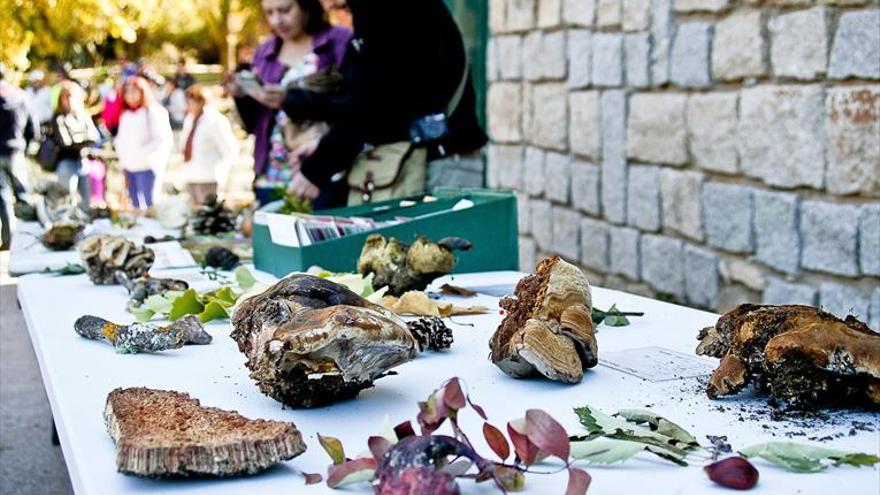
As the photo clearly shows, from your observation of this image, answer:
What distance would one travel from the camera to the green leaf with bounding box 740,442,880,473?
1.27m

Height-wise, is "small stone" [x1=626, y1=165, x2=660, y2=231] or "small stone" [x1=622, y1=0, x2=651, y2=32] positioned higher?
"small stone" [x1=622, y1=0, x2=651, y2=32]

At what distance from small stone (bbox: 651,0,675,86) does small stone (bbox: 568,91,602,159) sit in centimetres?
52

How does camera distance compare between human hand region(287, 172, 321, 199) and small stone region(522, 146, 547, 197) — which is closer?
human hand region(287, 172, 321, 199)

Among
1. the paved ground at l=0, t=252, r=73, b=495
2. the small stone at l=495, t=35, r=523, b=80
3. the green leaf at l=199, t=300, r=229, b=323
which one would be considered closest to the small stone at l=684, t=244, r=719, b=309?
the small stone at l=495, t=35, r=523, b=80

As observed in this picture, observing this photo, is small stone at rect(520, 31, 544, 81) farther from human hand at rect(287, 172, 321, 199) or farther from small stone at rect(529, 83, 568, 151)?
human hand at rect(287, 172, 321, 199)

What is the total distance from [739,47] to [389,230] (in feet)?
6.00

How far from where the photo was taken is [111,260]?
2.69 m

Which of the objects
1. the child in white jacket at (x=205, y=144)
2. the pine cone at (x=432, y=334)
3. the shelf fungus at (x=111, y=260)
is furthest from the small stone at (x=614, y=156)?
the child in white jacket at (x=205, y=144)

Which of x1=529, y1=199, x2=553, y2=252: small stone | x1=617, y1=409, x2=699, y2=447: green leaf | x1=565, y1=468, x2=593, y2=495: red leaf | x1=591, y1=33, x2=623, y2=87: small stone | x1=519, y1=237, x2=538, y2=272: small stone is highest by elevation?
x1=591, y1=33, x2=623, y2=87: small stone

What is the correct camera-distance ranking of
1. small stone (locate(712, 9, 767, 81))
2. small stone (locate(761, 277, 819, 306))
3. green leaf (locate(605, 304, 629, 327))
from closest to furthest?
green leaf (locate(605, 304, 629, 327)) < small stone (locate(761, 277, 819, 306)) < small stone (locate(712, 9, 767, 81))

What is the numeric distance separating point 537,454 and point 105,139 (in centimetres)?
1277

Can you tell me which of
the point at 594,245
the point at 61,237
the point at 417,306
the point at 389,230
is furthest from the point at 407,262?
the point at 594,245

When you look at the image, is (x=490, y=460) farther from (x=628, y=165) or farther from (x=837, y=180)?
(x=628, y=165)

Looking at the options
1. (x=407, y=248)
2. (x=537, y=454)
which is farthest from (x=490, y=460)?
(x=407, y=248)
